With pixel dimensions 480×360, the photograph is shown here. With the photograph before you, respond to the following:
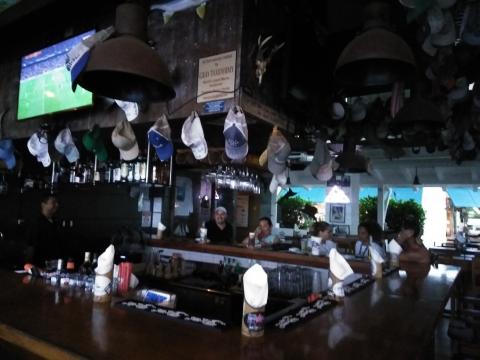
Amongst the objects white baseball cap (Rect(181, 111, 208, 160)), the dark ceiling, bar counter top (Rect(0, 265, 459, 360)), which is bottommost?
bar counter top (Rect(0, 265, 459, 360))

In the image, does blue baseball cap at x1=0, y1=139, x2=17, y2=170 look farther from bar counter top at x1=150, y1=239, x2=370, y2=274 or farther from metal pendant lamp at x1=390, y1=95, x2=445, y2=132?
metal pendant lamp at x1=390, y1=95, x2=445, y2=132

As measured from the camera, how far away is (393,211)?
39.3 ft

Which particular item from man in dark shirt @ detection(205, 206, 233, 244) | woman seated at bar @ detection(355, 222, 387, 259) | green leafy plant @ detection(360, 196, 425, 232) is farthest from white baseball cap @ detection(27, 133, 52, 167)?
green leafy plant @ detection(360, 196, 425, 232)

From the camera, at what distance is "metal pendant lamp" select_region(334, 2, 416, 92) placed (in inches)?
69.1

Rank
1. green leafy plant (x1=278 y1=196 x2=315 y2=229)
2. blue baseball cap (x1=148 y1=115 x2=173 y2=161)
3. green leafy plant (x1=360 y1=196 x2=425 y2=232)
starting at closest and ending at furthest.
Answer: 1. blue baseball cap (x1=148 y1=115 x2=173 y2=161)
2. green leafy plant (x1=360 y1=196 x2=425 y2=232)
3. green leafy plant (x1=278 y1=196 x2=315 y2=229)

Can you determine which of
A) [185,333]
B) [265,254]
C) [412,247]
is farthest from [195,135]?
[412,247]

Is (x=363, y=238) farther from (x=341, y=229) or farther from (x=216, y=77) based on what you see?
(x=341, y=229)

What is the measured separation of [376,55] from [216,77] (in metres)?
1.19

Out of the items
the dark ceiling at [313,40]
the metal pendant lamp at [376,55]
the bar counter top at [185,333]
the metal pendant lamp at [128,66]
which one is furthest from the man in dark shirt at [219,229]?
the metal pendant lamp at [376,55]

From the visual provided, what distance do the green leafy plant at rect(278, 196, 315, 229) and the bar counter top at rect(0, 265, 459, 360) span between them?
35.2 ft

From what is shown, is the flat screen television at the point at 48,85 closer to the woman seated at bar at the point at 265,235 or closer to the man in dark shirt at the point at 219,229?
the man in dark shirt at the point at 219,229

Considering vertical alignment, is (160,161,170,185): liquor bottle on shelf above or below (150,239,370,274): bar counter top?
above

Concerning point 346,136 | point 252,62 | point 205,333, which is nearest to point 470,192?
point 346,136

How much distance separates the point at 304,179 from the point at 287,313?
10581 mm
